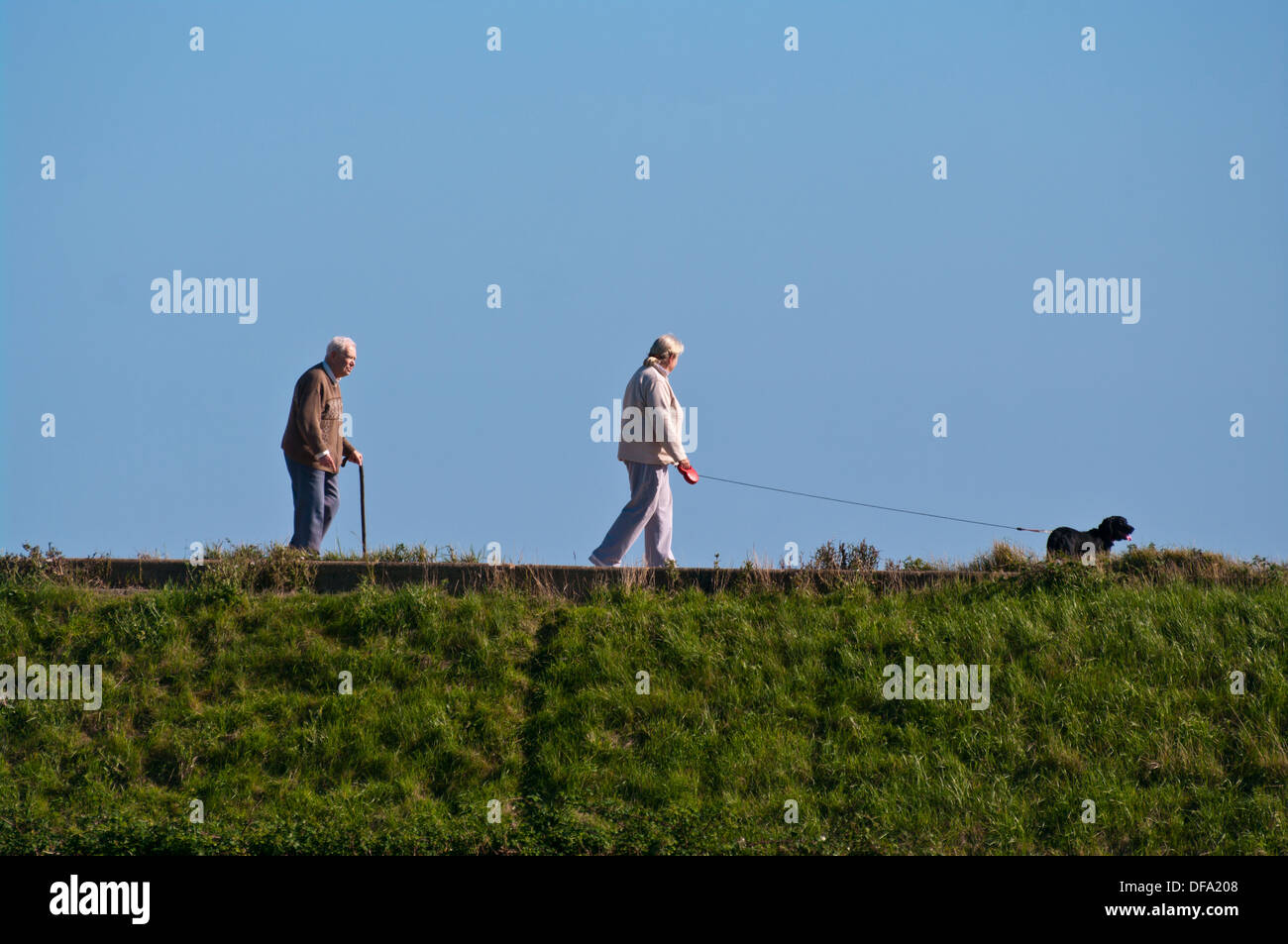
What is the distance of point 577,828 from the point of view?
372 inches

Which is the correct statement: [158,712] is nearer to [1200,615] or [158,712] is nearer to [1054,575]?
[1054,575]

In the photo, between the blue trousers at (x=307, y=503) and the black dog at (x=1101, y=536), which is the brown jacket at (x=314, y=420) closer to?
the blue trousers at (x=307, y=503)

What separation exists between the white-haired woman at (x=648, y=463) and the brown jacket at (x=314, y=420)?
2.66 metres

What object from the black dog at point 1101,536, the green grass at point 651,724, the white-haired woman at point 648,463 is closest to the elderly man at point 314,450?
the green grass at point 651,724

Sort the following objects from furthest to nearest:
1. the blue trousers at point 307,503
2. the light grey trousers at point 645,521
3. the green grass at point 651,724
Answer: the blue trousers at point 307,503, the light grey trousers at point 645,521, the green grass at point 651,724

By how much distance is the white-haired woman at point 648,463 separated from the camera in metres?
13.1

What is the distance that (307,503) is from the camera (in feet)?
43.9

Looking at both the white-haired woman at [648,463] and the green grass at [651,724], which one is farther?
the white-haired woman at [648,463]

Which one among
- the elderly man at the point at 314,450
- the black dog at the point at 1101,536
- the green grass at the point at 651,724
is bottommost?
the green grass at the point at 651,724

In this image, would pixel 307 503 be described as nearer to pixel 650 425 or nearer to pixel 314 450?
pixel 314 450

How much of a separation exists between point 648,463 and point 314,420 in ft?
10.0

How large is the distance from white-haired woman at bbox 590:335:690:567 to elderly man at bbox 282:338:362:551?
8.37 feet
